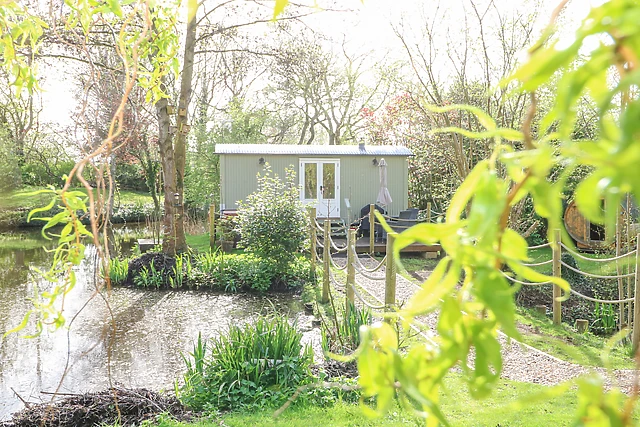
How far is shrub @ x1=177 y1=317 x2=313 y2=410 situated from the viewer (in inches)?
166

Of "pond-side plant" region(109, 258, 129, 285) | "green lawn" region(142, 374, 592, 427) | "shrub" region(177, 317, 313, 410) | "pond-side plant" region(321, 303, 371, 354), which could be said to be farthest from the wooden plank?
"green lawn" region(142, 374, 592, 427)

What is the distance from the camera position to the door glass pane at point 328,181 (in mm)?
16266

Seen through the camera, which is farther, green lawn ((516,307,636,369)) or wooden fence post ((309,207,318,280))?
wooden fence post ((309,207,318,280))

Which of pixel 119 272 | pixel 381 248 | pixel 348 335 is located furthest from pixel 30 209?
pixel 348 335

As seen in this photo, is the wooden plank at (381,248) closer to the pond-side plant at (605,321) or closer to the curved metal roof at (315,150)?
the curved metal roof at (315,150)

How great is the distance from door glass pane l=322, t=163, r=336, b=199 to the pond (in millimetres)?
7601

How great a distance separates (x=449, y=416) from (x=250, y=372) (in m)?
1.60

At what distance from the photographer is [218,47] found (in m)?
12.7

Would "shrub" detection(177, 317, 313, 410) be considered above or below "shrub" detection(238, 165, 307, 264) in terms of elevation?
below

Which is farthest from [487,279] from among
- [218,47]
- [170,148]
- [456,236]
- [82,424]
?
[218,47]

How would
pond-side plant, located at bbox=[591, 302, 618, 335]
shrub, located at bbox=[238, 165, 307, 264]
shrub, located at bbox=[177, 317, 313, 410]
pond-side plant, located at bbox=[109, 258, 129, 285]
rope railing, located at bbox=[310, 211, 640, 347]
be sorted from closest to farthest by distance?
shrub, located at bbox=[177, 317, 313, 410], rope railing, located at bbox=[310, 211, 640, 347], pond-side plant, located at bbox=[591, 302, 618, 335], shrub, located at bbox=[238, 165, 307, 264], pond-side plant, located at bbox=[109, 258, 129, 285]

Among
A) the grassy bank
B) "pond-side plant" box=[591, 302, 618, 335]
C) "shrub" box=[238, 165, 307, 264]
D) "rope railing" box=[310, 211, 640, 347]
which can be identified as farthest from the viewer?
the grassy bank

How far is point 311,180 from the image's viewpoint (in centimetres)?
1628

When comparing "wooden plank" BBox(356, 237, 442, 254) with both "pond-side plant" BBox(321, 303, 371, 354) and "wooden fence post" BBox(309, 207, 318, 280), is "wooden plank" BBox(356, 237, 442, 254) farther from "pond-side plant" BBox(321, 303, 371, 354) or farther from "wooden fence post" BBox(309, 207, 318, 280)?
"pond-side plant" BBox(321, 303, 371, 354)
